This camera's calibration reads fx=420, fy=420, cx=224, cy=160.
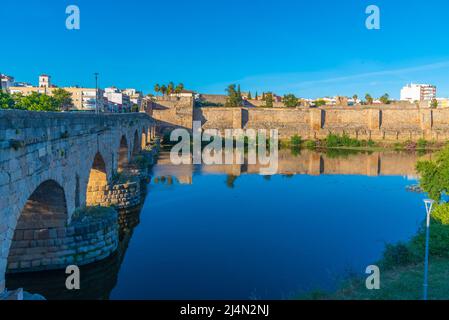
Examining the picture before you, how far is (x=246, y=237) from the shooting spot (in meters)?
13.9

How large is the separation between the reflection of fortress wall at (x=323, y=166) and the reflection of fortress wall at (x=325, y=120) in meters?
13.1

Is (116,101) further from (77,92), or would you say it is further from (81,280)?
(81,280)

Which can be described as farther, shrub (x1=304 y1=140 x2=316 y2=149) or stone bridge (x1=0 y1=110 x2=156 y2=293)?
shrub (x1=304 y1=140 x2=316 y2=149)

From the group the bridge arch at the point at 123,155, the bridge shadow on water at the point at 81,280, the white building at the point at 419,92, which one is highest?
the white building at the point at 419,92

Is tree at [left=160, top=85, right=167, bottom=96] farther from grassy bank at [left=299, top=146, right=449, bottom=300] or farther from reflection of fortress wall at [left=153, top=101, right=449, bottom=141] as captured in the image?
grassy bank at [left=299, top=146, right=449, bottom=300]

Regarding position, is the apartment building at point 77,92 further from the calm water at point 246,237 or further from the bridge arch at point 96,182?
the bridge arch at point 96,182

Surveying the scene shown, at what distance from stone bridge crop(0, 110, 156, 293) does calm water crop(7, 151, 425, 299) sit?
0.74m

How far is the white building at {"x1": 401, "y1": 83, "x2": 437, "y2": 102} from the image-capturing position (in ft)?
463

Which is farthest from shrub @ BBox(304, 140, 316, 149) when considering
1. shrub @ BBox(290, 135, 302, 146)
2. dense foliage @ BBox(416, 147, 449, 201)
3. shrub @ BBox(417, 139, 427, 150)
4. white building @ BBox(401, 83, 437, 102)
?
white building @ BBox(401, 83, 437, 102)

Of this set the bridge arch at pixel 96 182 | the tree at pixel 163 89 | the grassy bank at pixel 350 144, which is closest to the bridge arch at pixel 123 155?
the bridge arch at pixel 96 182

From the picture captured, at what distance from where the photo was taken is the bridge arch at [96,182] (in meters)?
15.0

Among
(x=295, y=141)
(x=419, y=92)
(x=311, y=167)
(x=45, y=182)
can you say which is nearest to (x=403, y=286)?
(x=45, y=182)

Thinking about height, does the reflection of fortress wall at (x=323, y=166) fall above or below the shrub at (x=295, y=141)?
below

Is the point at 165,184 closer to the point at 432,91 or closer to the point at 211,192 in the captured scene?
the point at 211,192
